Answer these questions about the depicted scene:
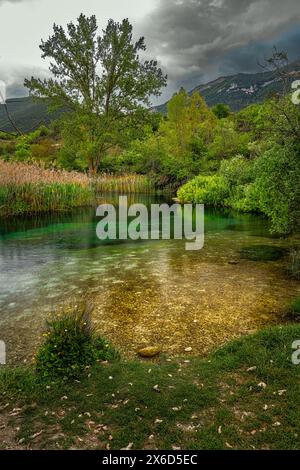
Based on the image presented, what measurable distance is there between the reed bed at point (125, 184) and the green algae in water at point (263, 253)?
886 inches

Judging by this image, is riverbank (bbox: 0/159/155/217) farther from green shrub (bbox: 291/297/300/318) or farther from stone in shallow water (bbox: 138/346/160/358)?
green shrub (bbox: 291/297/300/318)

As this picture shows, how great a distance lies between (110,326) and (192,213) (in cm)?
1608

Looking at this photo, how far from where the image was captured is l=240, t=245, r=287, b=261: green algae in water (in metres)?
10.3

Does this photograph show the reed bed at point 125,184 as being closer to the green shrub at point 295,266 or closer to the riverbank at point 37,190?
the riverbank at point 37,190

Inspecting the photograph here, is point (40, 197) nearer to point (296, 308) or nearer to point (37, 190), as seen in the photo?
point (37, 190)

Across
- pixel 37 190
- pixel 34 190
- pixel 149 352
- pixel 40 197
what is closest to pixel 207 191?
pixel 40 197

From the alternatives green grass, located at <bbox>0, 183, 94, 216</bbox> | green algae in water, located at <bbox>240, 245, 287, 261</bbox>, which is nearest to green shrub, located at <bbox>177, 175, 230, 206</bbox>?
green grass, located at <bbox>0, 183, 94, 216</bbox>

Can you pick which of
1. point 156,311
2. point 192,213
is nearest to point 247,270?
point 156,311

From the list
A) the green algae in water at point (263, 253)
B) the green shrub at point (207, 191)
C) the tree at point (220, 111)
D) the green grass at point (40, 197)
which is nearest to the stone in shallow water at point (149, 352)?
the green algae in water at point (263, 253)

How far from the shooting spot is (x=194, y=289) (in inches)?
305

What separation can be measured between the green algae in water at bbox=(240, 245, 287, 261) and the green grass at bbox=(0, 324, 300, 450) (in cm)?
576

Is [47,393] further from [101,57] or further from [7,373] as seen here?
[101,57]

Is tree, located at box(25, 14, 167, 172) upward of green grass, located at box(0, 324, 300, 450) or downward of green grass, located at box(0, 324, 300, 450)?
upward

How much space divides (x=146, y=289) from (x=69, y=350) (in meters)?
3.45
